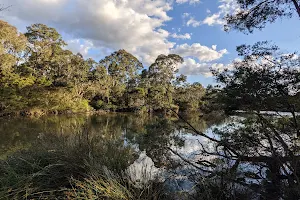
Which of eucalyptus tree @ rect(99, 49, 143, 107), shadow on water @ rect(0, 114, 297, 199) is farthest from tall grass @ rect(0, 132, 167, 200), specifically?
eucalyptus tree @ rect(99, 49, 143, 107)

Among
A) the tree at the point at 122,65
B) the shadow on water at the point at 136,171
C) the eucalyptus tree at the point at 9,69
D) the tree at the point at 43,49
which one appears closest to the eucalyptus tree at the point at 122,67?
the tree at the point at 122,65

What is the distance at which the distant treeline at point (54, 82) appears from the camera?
15047 mm

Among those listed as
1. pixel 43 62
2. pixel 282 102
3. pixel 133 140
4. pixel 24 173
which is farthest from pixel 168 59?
pixel 43 62

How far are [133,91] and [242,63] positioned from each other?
25.5 m

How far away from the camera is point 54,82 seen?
20.7 meters

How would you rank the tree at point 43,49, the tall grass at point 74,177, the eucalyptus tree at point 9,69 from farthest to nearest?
the tree at point 43,49, the eucalyptus tree at point 9,69, the tall grass at point 74,177

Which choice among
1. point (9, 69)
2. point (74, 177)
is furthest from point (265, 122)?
point (9, 69)

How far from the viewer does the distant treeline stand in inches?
592

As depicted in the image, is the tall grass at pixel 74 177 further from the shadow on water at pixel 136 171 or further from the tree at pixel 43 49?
the tree at pixel 43 49

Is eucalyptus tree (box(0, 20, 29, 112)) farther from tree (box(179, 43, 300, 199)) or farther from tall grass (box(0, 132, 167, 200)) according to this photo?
tree (box(179, 43, 300, 199))

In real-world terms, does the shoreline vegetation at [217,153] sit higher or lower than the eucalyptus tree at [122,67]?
lower

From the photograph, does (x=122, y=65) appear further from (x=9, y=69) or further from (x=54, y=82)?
(x=9, y=69)

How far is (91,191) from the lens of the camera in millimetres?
1845

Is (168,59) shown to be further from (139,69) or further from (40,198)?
(139,69)
